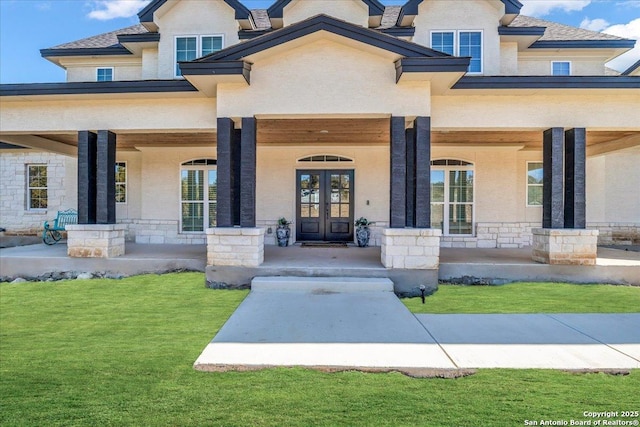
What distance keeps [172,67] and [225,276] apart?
740cm

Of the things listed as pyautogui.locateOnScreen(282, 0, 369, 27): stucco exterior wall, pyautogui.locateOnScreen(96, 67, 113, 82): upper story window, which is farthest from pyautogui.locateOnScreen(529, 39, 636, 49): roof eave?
pyautogui.locateOnScreen(96, 67, 113, 82): upper story window

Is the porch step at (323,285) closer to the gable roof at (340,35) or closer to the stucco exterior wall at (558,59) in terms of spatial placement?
the gable roof at (340,35)

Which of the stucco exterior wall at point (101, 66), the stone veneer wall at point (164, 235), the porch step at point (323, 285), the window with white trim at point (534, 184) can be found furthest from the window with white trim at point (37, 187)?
the window with white trim at point (534, 184)

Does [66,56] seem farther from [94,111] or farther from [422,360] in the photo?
[422,360]

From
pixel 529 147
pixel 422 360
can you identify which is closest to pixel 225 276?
pixel 422 360

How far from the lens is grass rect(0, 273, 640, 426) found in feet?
9.37

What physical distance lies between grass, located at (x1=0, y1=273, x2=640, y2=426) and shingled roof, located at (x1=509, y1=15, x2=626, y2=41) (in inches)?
466

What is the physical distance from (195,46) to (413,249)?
9167 mm

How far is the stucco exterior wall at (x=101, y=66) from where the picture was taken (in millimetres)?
12188

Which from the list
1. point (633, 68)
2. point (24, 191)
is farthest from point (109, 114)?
point (633, 68)

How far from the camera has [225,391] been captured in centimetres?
325

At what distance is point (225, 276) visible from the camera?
7.36 m

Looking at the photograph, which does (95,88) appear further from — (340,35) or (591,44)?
(591,44)

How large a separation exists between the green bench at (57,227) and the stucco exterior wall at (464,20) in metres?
12.5
